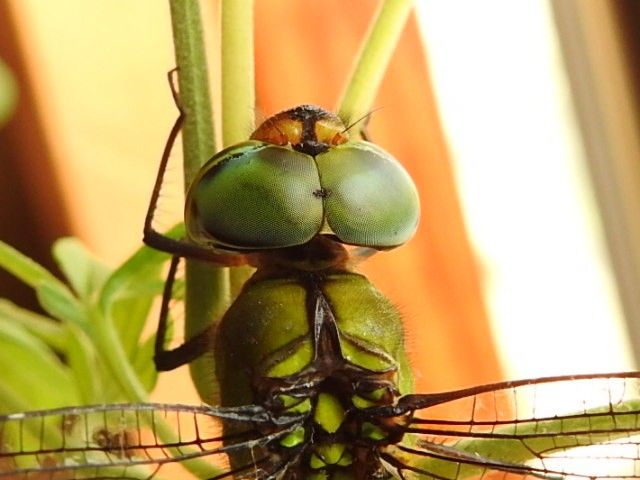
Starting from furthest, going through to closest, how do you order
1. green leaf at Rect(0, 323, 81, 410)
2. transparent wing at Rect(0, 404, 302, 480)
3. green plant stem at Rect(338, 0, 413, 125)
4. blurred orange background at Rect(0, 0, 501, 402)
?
blurred orange background at Rect(0, 0, 501, 402)
green leaf at Rect(0, 323, 81, 410)
green plant stem at Rect(338, 0, 413, 125)
transparent wing at Rect(0, 404, 302, 480)

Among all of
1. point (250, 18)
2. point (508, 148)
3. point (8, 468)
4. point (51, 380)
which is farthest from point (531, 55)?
point (8, 468)

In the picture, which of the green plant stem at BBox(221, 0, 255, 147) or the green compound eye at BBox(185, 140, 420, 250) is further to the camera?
the green plant stem at BBox(221, 0, 255, 147)

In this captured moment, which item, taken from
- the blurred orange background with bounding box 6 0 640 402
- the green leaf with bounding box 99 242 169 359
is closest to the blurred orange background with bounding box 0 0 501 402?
the blurred orange background with bounding box 6 0 640 402

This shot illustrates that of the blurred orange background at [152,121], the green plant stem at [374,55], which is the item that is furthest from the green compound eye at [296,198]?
the blurred orange background at [152,121]

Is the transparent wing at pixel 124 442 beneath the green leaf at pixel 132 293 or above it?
beneath

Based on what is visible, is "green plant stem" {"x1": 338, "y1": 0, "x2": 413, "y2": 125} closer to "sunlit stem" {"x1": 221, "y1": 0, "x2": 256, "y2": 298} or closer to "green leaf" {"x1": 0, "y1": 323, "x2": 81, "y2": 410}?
"sunlit stem" {"x1": 221, "y1": 0, "x2": 256, "y2": 298}

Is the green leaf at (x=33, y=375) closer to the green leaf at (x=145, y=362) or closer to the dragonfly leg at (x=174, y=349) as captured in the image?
the green leaf at (x=145, y=362)

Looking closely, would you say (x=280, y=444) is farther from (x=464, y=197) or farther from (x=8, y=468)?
(x=464, y=197)

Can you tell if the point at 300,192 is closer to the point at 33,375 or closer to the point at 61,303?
the point at 61,303
